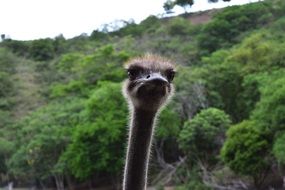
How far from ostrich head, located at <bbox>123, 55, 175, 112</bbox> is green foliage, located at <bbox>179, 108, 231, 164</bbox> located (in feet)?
81.1

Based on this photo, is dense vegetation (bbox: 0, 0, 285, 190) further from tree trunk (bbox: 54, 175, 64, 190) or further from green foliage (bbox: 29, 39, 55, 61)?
green foliage (bbox: 29, 39, 55, 61)

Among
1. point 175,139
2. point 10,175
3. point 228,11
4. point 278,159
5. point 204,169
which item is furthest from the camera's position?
point 228,11

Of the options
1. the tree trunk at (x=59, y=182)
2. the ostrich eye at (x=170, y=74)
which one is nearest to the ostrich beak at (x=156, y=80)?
the ostrich eye at (x=170, y=74)

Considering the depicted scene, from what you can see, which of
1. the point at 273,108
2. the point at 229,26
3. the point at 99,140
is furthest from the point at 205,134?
the point at 229,26

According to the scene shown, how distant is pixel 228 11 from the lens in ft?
167

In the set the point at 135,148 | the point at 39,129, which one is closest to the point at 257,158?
the point at 39,129

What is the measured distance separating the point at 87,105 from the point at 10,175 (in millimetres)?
5801

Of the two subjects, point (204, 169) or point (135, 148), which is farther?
point (204, 169)

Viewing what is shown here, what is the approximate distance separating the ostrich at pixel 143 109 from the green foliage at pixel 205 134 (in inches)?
976

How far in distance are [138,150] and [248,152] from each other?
21.4 m

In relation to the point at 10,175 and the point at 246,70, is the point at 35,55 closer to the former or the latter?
the point at 10,175

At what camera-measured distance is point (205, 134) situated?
91.1ft

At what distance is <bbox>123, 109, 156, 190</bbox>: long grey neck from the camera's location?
111 inches

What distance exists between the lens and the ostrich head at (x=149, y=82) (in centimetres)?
280
